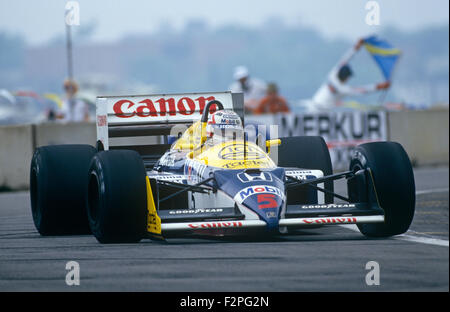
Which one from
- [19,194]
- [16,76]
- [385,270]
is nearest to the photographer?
[385,270]

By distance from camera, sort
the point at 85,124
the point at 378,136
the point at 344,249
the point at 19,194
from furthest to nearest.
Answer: the point at 378,136 < the point at 85,124 < the point at 19,194 < the point at 344,249

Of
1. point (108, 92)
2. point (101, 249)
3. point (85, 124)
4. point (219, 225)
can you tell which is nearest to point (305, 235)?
point (219, 225)

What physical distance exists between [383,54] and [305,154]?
768 inches

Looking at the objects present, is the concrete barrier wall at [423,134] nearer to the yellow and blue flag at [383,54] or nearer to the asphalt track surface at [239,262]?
the yellow and blue flag at [383,54]

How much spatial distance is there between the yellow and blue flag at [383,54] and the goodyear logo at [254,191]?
21355mm

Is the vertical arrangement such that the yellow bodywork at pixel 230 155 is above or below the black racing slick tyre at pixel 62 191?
above

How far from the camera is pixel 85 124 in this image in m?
19.2

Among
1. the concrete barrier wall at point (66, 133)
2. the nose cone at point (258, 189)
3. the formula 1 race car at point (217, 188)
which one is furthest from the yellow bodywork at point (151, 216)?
the concrete barrier wall at point (66, 133)

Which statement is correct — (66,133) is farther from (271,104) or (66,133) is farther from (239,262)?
(239,262)

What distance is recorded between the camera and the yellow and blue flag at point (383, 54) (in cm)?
2966

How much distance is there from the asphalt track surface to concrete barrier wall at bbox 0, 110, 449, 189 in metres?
8.13

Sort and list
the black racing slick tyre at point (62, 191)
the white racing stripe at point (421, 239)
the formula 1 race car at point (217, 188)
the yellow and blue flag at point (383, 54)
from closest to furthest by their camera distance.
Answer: the white racing stripe at point (421, 239)
the formula 1 race car at point (217, 188)
the black racing slick tyre at point (62, 191)
the yellow and blue flag at point (383, 54)
